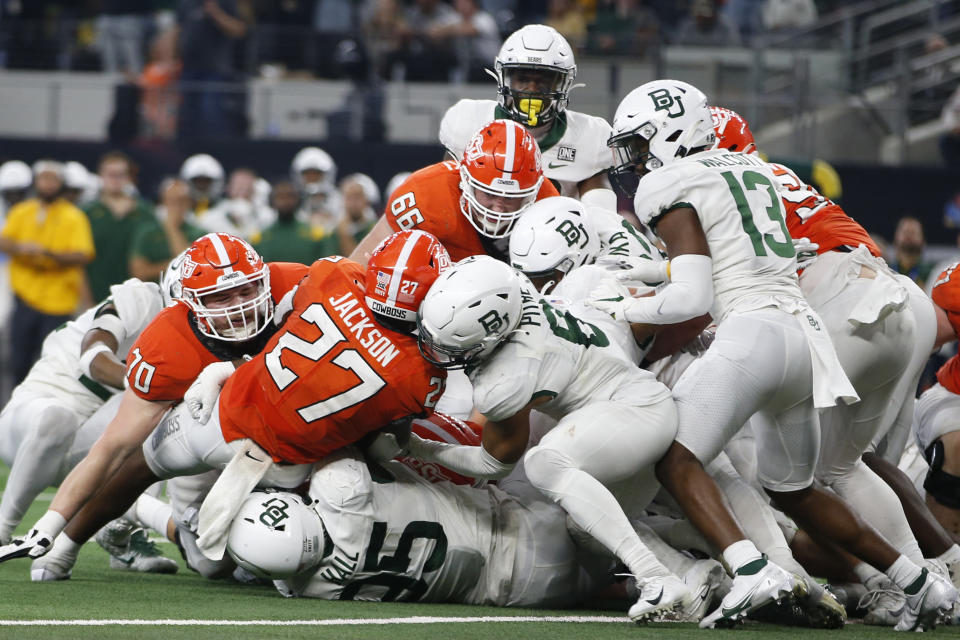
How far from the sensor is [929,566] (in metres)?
4.83

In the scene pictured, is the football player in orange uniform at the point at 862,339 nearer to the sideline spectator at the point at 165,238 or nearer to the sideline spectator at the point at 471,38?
the sideline spectator at the point at 165,238

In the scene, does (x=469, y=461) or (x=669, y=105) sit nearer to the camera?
(x=469, y=461)

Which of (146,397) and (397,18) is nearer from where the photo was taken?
(146,397)

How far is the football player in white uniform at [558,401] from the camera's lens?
14.0ft

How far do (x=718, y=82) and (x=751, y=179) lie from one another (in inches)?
291

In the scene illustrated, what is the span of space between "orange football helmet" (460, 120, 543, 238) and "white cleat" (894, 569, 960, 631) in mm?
1929

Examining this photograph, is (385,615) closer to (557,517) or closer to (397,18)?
(557,517)

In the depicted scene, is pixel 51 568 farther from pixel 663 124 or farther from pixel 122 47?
pixel 122 47

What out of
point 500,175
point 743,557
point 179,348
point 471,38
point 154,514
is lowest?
point 154,514

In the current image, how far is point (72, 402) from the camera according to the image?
5.83 m

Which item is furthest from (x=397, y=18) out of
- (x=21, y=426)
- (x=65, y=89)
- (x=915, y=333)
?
(x=915, y=333)

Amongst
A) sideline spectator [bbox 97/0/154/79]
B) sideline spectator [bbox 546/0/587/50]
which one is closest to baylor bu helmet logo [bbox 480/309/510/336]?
sideline spectator [bbox 546/0/587/50]

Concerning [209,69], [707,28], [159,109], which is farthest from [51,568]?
[707,28]

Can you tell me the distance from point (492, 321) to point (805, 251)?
1.41 m
